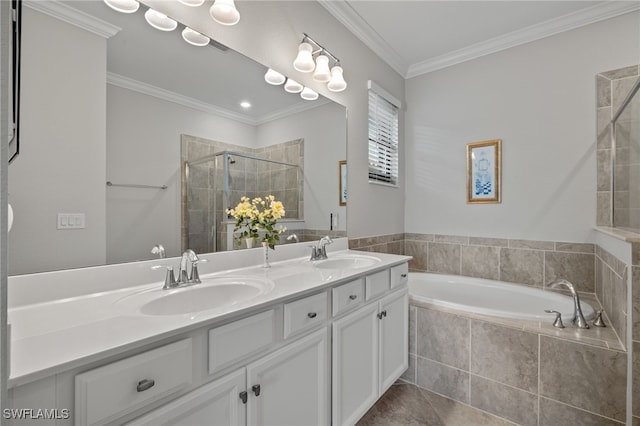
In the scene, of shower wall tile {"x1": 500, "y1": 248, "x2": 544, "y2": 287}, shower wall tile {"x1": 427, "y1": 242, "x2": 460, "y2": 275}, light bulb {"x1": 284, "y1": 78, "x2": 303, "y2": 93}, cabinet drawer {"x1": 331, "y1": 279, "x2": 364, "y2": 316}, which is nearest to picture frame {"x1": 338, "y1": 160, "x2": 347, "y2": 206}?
light bulb {"x1": 284, "y1": 78, "x2": 303, "y2": 93}

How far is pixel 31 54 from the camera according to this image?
0.93 metres

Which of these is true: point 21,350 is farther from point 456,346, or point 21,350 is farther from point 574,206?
point 574,206

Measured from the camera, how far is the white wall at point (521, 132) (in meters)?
2.30

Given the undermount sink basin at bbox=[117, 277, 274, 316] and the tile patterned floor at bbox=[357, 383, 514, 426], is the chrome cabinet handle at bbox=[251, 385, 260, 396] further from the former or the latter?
the tile patterned floor at bbox=[357, 383, 514, 426]

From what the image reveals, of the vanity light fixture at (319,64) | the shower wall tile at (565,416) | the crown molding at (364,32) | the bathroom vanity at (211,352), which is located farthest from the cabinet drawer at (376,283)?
the crown molding at (364,32)

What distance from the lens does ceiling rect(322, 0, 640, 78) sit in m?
2.20

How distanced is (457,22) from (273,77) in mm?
1692

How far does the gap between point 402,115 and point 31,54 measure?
2.95 m

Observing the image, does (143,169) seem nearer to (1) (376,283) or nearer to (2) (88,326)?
(2) (88,326)

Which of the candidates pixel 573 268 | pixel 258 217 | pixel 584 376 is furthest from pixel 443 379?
pixel 258 217

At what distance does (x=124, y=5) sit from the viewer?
1.18 m

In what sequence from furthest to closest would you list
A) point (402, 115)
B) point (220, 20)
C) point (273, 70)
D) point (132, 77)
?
point (402, 115), point (273, 70), point (220, 20), point (132, 77)

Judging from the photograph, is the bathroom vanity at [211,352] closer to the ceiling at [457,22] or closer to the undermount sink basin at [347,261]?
the undermount sink basin at [347,261]

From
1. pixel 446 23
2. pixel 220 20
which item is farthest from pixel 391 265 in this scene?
pixel 446 23
